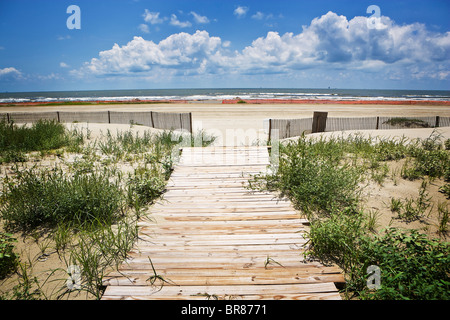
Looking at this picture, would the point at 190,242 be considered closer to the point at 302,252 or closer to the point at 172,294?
the point at 172,294

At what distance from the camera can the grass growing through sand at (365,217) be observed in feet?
8.07

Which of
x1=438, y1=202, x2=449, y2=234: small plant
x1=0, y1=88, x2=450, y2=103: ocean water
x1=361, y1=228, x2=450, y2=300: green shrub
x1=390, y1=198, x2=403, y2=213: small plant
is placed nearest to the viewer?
x1=361, y1=228, x2=450, y2=300: green shrub

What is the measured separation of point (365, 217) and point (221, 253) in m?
2.68

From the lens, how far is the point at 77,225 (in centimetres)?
380

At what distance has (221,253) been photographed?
Result: 301 centimetres

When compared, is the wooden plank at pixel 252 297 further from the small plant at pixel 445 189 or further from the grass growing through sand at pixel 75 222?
the small plant at pixel 445 189

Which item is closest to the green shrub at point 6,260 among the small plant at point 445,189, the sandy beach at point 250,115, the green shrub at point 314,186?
the green shrub at point 314,186

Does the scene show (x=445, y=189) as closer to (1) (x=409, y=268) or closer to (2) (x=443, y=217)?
(2) (x=443, y=217)

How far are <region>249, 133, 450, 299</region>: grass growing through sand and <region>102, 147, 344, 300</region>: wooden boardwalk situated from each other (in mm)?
331

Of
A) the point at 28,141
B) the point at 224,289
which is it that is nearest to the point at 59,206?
the point at 224,289

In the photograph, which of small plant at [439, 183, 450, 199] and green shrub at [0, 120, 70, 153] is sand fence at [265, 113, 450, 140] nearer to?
small plant at [439, 183, 450, 199]

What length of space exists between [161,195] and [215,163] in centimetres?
235

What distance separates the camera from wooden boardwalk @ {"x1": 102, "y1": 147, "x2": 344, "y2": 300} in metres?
2.45

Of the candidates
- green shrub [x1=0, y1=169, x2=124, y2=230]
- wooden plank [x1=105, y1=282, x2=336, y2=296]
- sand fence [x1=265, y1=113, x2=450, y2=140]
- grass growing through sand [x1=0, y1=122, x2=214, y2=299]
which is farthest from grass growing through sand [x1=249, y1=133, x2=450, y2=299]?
sand fence [x1=265, y1=113, x2=450, y2=140]
